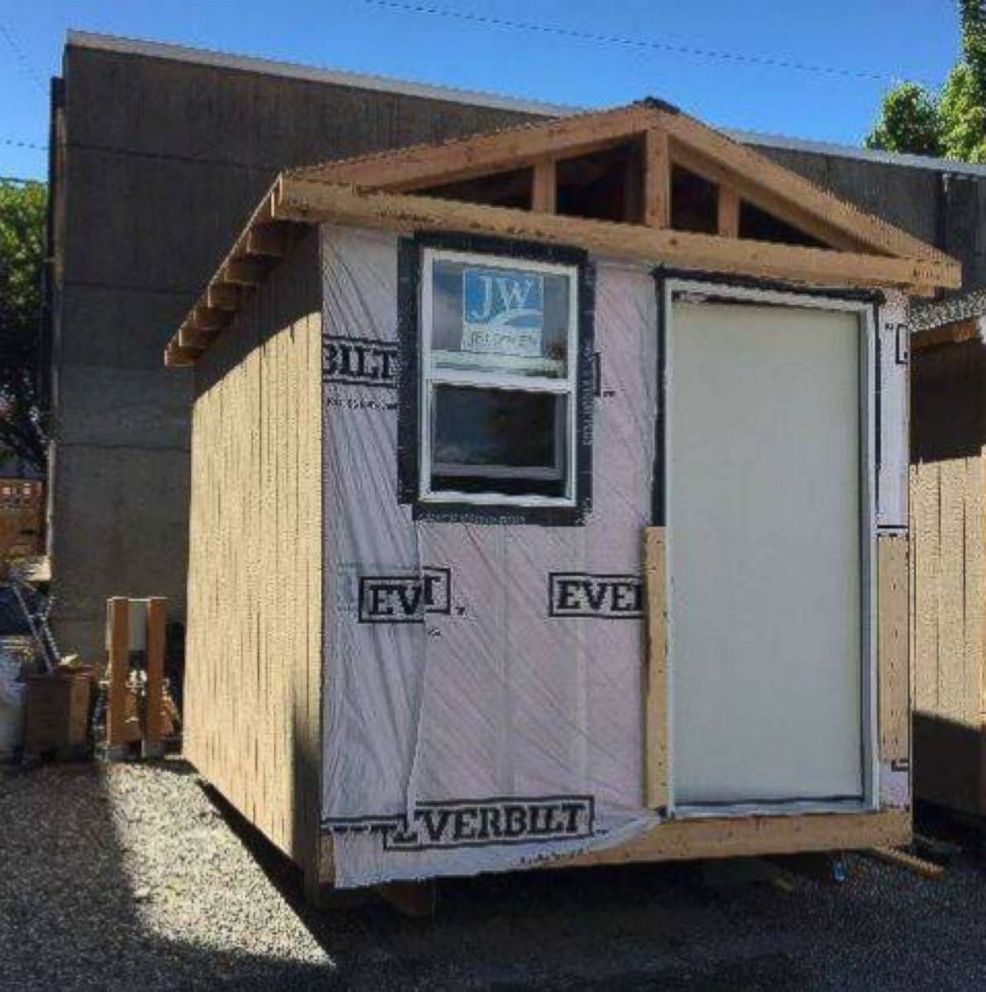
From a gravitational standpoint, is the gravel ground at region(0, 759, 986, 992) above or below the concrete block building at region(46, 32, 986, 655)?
below

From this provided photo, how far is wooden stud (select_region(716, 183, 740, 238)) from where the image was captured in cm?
569

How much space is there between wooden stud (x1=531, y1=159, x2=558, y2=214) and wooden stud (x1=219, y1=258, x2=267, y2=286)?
1.45m

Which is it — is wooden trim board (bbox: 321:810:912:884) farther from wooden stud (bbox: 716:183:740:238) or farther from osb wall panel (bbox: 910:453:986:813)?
wooden stud (bbox: 716:183:740:238)

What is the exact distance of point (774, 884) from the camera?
638 cm

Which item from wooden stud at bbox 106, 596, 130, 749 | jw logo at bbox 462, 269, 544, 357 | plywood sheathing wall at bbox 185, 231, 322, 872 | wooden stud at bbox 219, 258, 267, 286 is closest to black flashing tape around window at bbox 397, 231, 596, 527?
jw logo at bbox 462, 269, 544, 357

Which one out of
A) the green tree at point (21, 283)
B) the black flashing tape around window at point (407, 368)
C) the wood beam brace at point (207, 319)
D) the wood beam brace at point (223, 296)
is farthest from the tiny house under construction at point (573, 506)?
the green tree at point (21, 283)

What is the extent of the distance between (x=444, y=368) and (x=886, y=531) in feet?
7.74

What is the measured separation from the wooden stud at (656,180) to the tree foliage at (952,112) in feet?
59.9

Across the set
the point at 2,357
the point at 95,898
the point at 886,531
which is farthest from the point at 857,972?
the point at 2,357

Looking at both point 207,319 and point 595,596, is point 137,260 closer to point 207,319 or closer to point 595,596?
point 207,319

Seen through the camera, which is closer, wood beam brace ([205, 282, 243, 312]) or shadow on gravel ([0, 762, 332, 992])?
shadow on gravel ([0, 762, 332, 992])

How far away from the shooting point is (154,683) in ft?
30.3

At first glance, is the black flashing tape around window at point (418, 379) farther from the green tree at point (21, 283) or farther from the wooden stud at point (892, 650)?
the green tree at point (21, 283)

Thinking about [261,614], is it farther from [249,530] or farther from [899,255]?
[899,255]
